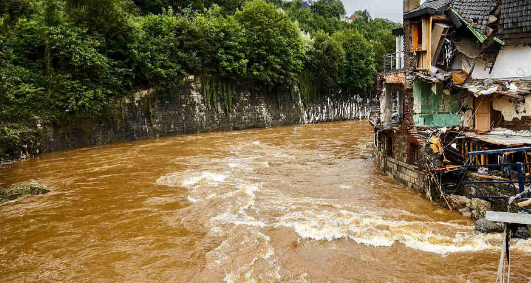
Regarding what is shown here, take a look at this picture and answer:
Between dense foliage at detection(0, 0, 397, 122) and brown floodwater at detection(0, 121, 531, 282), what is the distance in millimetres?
5991

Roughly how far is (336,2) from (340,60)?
55.6 metres

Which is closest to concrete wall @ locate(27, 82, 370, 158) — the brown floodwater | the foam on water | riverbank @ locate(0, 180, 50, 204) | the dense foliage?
the dense foliage

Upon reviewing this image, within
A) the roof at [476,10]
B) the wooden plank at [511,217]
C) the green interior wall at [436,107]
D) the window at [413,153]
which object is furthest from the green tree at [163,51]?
the wooden plank at [511,217]

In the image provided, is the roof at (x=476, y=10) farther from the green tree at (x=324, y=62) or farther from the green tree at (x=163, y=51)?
the green tree at (x=324, y=62)

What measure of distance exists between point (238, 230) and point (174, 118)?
22636 mm

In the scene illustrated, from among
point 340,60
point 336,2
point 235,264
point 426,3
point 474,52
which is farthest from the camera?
point 336,2

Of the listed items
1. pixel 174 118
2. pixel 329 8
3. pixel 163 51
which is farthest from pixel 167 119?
pixel 329 8

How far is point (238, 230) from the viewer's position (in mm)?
9766

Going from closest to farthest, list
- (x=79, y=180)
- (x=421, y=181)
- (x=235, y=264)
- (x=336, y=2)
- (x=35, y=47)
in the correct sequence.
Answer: (x=235, y=264)
(x=421, y=181)
(x=79, y=180)
(x=35, y=47)
(x=336, y=2)

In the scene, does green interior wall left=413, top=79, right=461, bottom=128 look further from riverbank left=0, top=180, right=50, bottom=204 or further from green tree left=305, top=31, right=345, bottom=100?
green tree left=305, top=31, right=345, bottom=100

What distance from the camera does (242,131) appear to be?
34.4 meters

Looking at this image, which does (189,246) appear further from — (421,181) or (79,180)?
(79,180)

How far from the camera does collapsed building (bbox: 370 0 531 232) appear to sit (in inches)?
454

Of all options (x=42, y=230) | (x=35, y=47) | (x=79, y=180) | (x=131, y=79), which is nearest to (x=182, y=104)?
(x=131, y=79)
